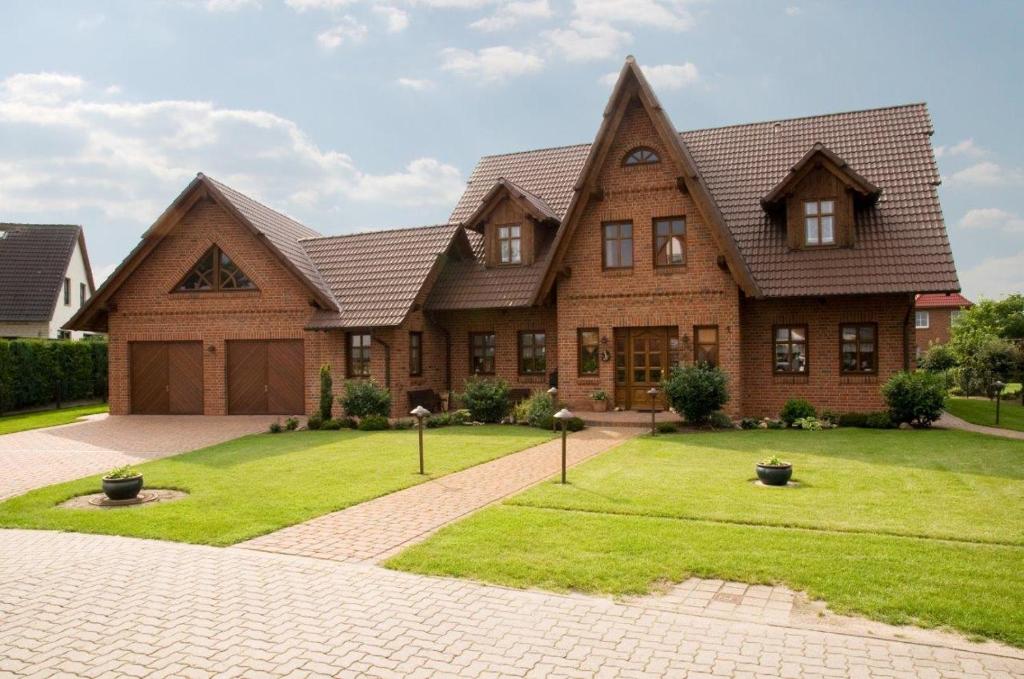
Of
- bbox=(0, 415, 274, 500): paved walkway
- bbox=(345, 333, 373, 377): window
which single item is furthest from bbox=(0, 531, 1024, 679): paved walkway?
bbox=(345, 333, 373, 377): window

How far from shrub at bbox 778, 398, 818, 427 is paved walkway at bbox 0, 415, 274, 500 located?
1295 cm

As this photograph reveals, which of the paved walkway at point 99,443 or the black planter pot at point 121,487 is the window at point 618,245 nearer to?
the paved walkway at point 99,443

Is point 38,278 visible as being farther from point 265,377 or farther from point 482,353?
point 482,353

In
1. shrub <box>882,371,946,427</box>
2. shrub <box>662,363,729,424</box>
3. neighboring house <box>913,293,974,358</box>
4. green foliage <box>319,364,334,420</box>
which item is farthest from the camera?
neighboring house <box>913,293,974,358</box>

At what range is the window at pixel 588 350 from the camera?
821 inches

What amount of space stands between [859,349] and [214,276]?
59.5 feet

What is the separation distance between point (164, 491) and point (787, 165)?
59.7ft

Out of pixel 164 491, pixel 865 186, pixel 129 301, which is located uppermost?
pixel 865 186

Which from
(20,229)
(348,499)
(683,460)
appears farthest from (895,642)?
(20,229)

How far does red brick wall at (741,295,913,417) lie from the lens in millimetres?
18906

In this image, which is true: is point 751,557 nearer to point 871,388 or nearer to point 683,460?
point 683,460

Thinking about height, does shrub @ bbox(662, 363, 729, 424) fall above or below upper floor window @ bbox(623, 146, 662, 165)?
below

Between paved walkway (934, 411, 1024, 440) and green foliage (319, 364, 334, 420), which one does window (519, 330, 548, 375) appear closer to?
green foliage (319, 364, 334, 420)

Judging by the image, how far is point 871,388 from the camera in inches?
750
